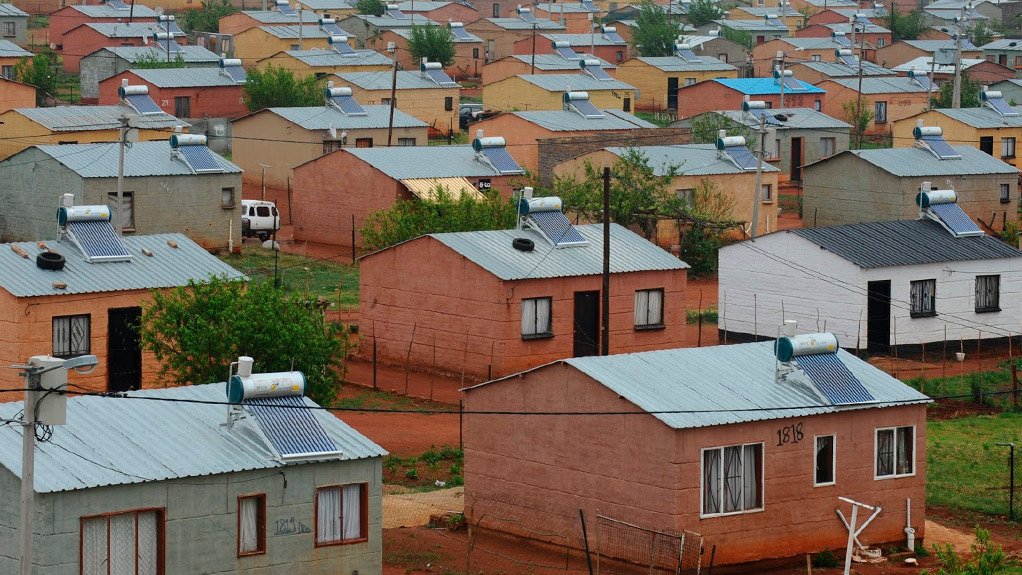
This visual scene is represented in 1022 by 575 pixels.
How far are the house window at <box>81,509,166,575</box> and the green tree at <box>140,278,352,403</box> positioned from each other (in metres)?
10.5

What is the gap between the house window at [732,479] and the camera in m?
30.9

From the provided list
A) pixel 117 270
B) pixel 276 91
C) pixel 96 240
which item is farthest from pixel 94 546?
pixel 276 91

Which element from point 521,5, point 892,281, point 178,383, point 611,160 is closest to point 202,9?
Answer: point 521,5

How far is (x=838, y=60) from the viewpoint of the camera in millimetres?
110938

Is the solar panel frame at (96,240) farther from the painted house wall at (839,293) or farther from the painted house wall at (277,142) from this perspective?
the painted house wall at (277,142)

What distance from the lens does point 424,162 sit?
6569 cm

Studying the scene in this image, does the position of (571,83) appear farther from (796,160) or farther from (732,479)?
(732,479)

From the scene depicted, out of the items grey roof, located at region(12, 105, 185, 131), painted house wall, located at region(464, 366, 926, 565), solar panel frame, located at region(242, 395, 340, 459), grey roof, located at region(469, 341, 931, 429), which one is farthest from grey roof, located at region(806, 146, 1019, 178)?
solar panel frame, located at region(242, 395, 340, 459)

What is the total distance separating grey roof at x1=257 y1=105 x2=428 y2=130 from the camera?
76.3 meters

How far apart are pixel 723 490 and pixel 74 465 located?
395 inches

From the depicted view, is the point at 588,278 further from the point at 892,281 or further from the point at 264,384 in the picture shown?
the point at 264,384

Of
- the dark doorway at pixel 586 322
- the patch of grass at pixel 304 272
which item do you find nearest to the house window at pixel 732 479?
the dark doorway at pixel 586 322

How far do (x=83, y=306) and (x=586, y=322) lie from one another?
479 inches

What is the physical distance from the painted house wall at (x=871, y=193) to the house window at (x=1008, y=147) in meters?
13.6
